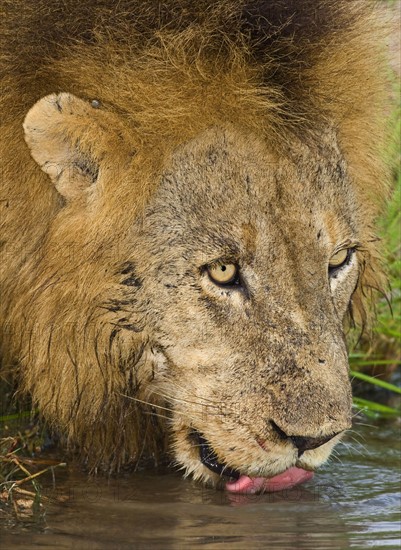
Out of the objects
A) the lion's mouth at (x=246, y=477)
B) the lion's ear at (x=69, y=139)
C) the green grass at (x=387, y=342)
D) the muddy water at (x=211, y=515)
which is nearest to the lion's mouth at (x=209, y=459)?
the lion's mouth at (x=246, y=477)

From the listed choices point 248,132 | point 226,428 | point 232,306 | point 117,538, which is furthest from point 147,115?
point 117,538

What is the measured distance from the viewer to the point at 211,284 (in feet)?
17.4

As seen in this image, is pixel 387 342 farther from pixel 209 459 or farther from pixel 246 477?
pixel 209 459

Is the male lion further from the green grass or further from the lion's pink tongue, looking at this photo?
the green grass

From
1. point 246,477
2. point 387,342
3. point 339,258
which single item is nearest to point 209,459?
point 246,477

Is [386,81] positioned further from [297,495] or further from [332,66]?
[297,495]

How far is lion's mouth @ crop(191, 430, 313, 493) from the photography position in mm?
5492

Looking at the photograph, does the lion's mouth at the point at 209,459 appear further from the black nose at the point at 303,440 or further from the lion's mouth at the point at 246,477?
the black nose at the point at 303,440

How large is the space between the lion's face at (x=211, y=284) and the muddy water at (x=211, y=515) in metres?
0.28

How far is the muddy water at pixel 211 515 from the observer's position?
5.18 meters

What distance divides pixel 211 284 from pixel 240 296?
0.13 m

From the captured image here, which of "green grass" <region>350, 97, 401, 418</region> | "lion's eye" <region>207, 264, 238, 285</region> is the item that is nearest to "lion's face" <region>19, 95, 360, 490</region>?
"lion's eye" <region>207, 264, 238, 285</region>

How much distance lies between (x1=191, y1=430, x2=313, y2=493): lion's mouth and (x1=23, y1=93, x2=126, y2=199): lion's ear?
1.21m

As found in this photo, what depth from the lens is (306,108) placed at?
5.57 m
